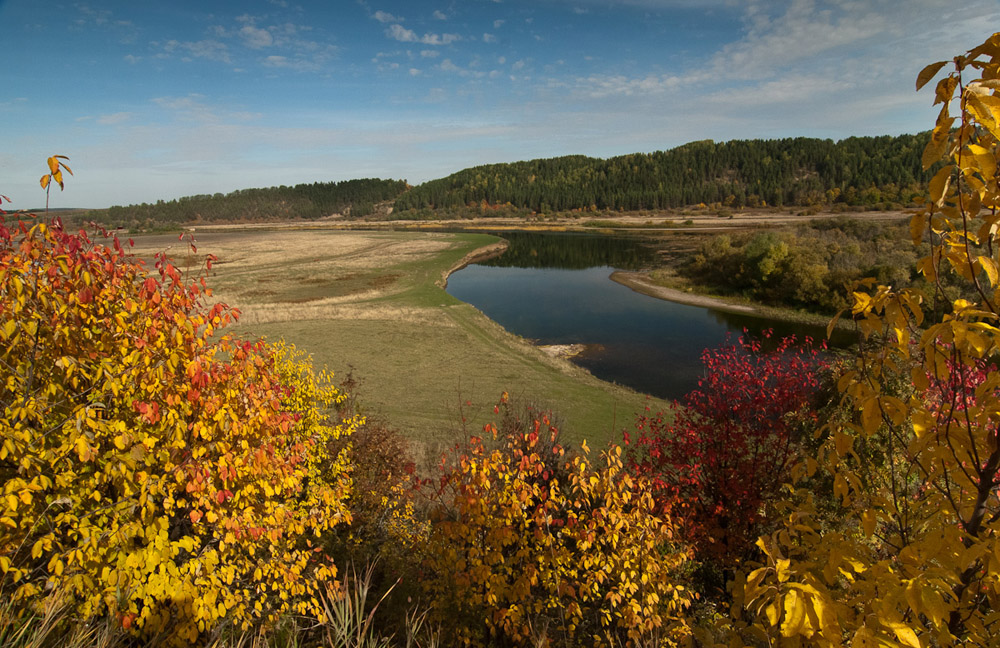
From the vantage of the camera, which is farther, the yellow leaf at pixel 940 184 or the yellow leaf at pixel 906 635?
the yellow leaf at pixel 940 184

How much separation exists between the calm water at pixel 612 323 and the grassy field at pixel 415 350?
12.5ft

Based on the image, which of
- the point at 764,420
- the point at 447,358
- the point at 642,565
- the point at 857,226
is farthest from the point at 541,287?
the point at 642,565

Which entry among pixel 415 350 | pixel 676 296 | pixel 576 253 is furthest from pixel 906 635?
A: pixel 576 253

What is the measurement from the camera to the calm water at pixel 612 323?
112 feet

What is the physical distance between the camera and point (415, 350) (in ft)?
117

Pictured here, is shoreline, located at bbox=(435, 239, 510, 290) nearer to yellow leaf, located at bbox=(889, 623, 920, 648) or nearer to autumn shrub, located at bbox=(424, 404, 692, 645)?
autumn shrub, located at bbox=(424, 404, 692, 645)

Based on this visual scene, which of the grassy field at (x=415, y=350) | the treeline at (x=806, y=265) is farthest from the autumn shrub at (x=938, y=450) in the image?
the treeline at (x=806, y=265)

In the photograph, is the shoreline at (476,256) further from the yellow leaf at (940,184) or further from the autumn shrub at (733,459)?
the yellow leaf at (940,184)

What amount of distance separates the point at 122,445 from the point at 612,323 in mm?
43427

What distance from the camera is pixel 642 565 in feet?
27.5

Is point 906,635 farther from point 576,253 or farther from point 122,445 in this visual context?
point 576,253

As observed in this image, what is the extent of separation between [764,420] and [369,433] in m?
11.6

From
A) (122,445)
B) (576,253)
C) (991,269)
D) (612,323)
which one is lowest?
(612,323)

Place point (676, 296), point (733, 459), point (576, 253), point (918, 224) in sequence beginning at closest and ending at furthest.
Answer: point (918, 224) → point (733, 459) → point (676, 296) → point (576, 253)
